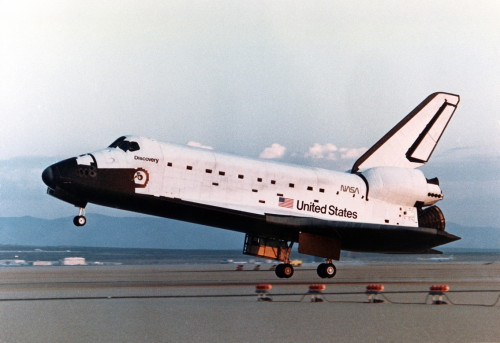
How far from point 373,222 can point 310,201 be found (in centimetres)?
283

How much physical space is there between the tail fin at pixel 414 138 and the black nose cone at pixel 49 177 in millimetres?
11893

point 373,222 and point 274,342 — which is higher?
point 373,222

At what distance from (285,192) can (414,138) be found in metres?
7.62

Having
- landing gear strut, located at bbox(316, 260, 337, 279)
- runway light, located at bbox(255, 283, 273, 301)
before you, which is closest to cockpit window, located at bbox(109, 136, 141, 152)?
runway light, located at bbox(255, 283, 273, 301)

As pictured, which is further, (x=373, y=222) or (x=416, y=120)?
(x=416, y=120)

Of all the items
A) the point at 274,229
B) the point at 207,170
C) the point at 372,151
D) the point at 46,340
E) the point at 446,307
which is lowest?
the point at 46,340

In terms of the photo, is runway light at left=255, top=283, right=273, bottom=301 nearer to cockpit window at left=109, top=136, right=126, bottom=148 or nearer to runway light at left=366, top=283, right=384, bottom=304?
runway light at left=366, top=283, right=384, bottom=304


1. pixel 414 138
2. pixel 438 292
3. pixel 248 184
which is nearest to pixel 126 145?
pixel 248 184

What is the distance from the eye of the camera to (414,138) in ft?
97.2

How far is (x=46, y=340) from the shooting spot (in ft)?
58.2

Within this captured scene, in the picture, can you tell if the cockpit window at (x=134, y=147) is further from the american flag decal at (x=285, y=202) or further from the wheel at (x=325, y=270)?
the wheel at (x=325, y=270)

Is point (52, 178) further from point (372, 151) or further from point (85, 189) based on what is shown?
point (372, 151)

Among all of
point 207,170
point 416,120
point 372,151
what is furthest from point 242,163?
point 416,120

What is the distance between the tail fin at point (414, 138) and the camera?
29.1 m
